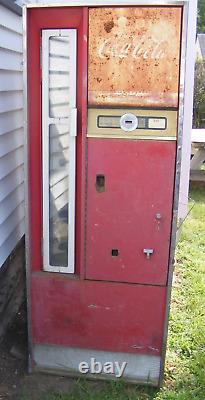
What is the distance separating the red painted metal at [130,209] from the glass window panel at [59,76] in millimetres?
290

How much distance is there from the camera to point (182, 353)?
3465mm

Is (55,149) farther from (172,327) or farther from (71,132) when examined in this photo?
(172,327)

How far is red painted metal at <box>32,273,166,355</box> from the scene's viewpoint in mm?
2971

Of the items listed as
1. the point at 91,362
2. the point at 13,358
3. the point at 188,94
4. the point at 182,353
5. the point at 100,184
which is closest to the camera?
the point at 100,184

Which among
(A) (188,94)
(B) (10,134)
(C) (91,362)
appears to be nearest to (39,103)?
(B) (10,134)

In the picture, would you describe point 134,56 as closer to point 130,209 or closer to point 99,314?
point 130,209

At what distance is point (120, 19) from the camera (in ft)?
8.46

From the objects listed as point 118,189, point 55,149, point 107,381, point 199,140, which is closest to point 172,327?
point 107,381

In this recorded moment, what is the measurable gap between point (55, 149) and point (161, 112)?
2.18 ft

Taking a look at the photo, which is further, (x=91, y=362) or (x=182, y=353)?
(x=182, y=353)

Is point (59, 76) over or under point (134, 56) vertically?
under

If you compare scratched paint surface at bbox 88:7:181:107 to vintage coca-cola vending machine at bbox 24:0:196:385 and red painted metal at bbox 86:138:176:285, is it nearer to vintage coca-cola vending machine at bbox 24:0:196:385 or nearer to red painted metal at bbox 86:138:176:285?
vintage coca-cola vending machine at bbox 24:0:196:385

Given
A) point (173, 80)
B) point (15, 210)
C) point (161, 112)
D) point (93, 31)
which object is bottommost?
point (15, 210)

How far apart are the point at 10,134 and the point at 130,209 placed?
1.19m
